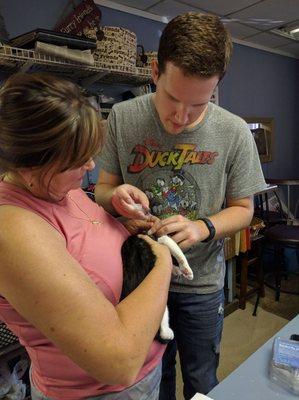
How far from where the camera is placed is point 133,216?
37.9 inches

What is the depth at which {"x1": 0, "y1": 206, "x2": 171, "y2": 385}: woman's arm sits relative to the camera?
0.53 metres

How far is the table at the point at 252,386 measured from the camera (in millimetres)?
813

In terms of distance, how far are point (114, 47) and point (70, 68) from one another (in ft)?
0.98

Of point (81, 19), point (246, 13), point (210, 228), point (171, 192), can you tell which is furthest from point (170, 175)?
point (246, 13)

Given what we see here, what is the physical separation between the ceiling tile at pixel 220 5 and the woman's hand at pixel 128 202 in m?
2.24

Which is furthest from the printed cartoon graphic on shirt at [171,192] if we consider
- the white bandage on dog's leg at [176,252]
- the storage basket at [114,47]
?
the storage basket at [114,47]

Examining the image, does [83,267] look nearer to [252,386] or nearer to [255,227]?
[252,386]

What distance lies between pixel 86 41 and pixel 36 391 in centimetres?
166

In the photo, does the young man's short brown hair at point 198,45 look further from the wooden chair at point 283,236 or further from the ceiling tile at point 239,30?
the ceiling tile at point 239,30

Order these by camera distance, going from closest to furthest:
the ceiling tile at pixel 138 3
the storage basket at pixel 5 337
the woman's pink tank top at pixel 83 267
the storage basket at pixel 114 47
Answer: the woman's pink tank top at pixel 83 267
the storage basket at pixel 5 337
the storage basket at pixel 114 47
the ceiling tile at pixel 138 3

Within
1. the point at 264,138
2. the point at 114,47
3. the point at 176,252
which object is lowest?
the point at 176,252

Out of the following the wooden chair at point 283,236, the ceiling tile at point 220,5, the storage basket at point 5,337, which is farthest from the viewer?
the wooden chair at point 283,236

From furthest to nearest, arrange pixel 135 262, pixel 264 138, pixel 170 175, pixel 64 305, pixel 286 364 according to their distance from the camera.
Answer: pixel 264 138
pixel 170 175
pixel 286 364
pixel 135 262
pixel 64 305

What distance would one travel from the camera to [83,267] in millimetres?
663
